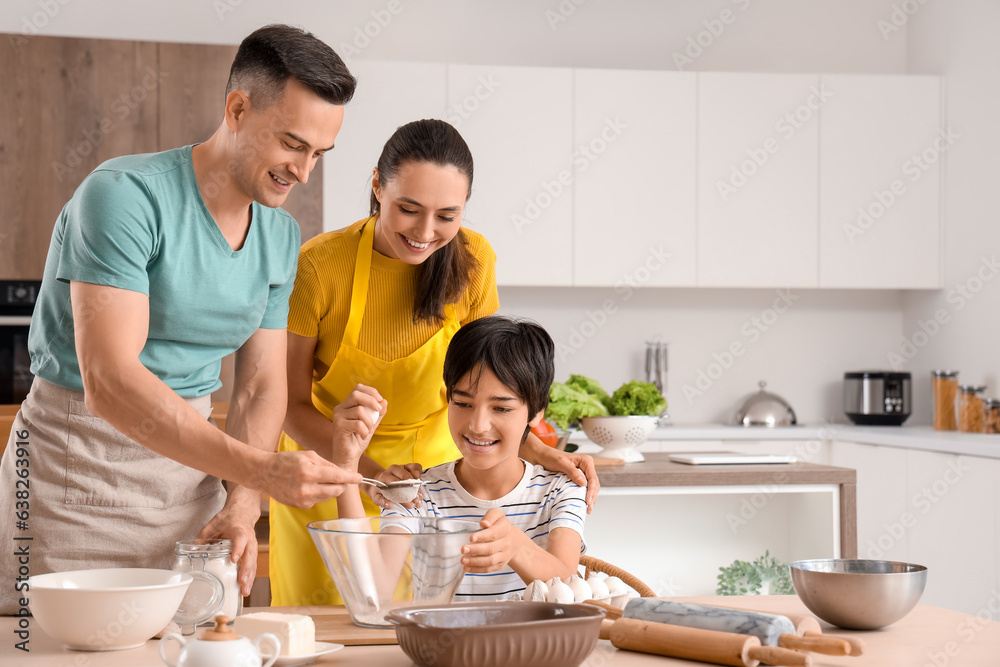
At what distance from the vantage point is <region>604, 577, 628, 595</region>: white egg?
123 centimetres

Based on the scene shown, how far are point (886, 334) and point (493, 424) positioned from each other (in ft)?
11.1

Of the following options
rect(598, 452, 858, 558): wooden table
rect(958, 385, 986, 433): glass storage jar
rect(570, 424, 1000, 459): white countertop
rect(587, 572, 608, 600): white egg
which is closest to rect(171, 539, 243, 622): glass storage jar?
rect(587, 572, 608, 600): white egg

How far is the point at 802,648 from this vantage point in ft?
3.07

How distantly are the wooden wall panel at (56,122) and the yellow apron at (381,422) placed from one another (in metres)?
2.00

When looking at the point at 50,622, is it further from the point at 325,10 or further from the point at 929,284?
the point at 929,284

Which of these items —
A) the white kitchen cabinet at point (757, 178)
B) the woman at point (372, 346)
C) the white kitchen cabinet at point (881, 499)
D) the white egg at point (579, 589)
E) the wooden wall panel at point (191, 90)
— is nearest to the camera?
the white egg at point (579, 589)

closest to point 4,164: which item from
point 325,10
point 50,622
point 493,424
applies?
point 325,10

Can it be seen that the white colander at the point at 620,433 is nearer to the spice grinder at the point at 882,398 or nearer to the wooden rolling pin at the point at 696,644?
the wooden rolling pin at the point at 696,644

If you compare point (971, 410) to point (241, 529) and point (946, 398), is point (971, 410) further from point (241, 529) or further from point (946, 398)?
point (241, 529)

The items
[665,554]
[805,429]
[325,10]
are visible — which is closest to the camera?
[665,554]

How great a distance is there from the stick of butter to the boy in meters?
0.50

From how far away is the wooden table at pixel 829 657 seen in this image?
96 cm

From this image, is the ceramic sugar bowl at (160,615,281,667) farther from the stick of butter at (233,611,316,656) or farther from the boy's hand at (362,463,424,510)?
the boy's hand at (362,463,424,510)

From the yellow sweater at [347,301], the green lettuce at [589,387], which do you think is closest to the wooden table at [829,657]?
the yellow sweater at [347,301]
